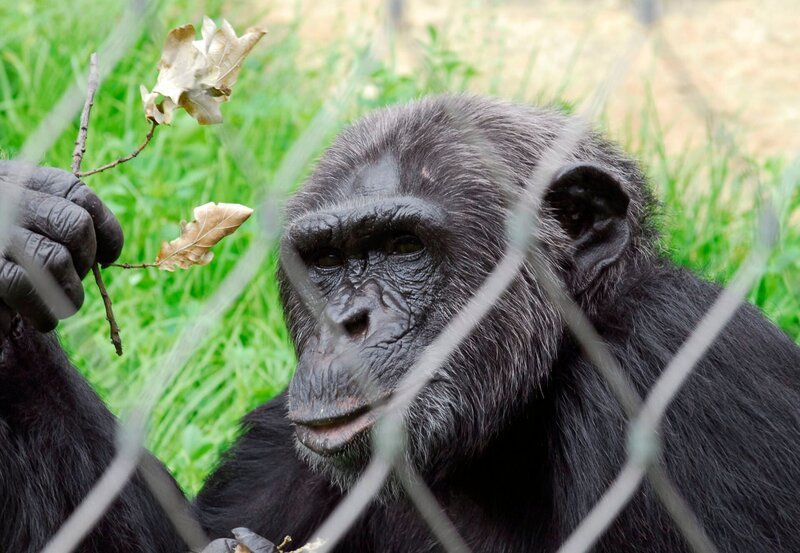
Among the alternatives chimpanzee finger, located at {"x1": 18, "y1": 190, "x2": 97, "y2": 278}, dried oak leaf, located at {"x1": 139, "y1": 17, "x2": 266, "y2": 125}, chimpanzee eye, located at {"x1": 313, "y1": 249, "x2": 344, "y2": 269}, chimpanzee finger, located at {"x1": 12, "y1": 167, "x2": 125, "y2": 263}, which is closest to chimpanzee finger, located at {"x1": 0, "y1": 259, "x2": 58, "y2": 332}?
chimpanzee finger, located at {"x1": 18, "y1": 190, "x2": 97, "y2": 278}

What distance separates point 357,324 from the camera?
11.5 feet

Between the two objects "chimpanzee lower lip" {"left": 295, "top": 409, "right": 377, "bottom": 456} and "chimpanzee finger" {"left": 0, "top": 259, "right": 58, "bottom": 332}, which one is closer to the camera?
"chimpanzee finger" {"left": 0, "top": 259, "right": 58, "bottom": 332}

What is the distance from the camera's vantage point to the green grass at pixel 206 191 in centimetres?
520

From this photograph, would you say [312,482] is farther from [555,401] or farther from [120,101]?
[120,101]

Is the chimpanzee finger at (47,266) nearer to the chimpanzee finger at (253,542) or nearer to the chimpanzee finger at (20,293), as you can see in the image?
the chimpanzee finger at (20,293)

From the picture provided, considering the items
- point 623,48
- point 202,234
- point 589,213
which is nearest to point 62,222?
point 202,234

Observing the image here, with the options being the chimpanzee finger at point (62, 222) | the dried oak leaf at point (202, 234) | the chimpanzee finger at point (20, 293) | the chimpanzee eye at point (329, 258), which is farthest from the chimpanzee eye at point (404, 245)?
the chimpanzee finger at point (20, 293)

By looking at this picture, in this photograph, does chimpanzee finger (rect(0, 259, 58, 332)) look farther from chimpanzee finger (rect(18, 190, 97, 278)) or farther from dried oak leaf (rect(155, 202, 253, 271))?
dried oak leaf (rect(155, 202, 253, 271))

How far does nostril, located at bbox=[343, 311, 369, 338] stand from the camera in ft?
11.4

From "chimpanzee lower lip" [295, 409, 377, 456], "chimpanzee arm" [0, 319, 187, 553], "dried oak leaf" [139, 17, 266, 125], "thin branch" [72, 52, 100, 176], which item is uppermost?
"dried oak leaf" [139, 17, 266, 125]

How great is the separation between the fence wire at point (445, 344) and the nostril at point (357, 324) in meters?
0.04

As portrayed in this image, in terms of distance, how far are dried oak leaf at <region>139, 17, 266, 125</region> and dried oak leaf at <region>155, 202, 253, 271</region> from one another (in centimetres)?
21

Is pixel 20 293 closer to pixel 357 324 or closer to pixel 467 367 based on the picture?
pixel 357 324

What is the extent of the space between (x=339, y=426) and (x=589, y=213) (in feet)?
3.41
